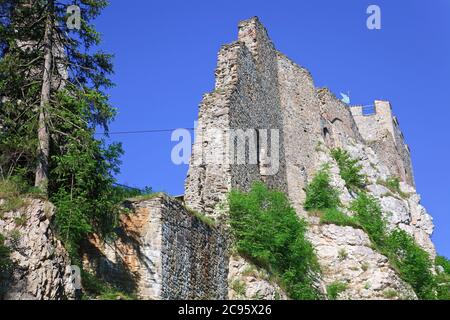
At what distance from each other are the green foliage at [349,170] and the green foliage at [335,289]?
24.7 feet

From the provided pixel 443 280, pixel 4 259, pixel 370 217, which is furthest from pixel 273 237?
pixel 443 280

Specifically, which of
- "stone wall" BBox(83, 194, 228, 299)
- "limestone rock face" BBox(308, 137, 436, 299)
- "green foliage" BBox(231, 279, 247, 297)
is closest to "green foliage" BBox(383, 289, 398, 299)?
"limestone rock face" BBox(308, 137, 436, 299)

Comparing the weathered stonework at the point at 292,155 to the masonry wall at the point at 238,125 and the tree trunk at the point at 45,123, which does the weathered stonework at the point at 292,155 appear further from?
the tree trunk at the point at 45,123

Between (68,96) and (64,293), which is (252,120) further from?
(64,293)

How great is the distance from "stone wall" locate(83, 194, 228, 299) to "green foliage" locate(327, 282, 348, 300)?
5876mm

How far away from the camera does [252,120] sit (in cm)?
2080

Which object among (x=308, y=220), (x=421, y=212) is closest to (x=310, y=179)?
(x=308, y=220)

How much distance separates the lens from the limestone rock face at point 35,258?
10016 mm

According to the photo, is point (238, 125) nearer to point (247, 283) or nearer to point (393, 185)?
point (247, 283)

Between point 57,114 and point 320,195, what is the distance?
12.6 m

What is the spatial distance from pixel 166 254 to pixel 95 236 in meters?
1.48

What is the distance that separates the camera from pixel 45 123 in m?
13.1

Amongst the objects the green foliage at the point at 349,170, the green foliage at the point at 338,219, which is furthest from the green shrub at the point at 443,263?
the green foliage at the point at 338,219

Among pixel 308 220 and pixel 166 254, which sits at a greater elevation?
pixel 308 220
